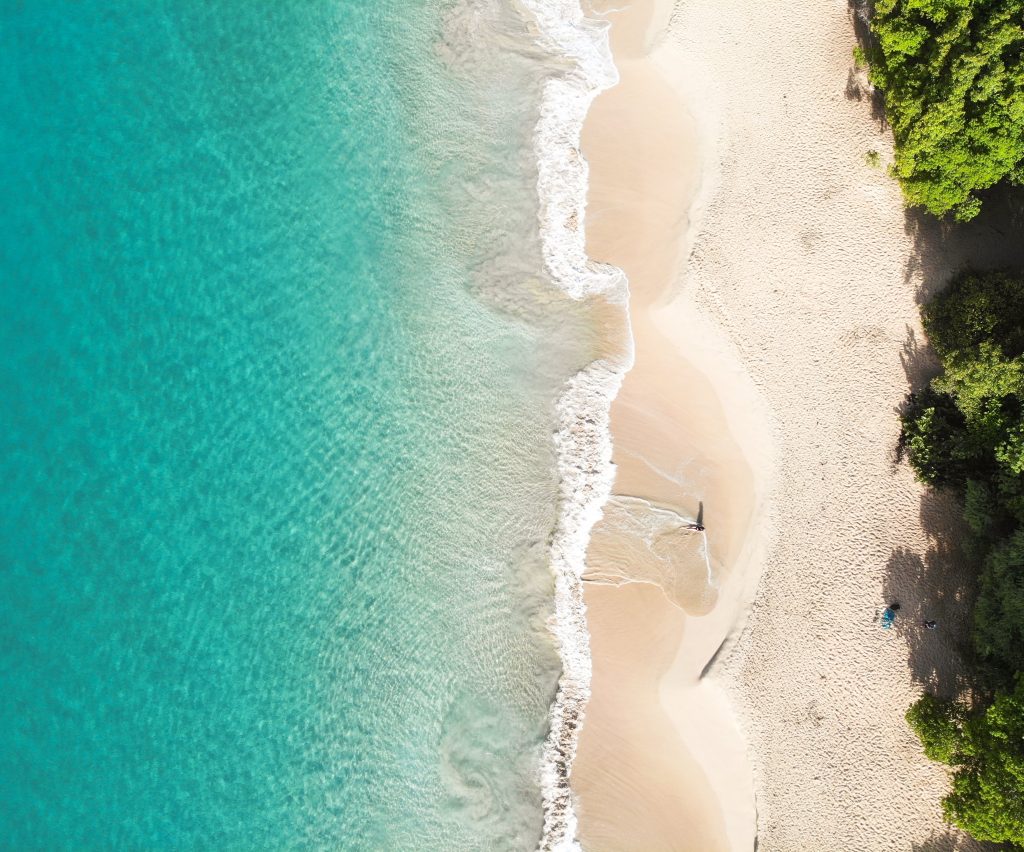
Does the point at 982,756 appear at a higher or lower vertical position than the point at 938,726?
higher

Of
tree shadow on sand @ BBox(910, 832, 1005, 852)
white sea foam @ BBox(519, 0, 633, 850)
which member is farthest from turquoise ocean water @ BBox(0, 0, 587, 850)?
tree shadow on sand @ BBox(910, 832, 1005, 852)

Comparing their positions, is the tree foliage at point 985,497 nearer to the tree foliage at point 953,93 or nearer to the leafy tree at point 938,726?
the leafy tree at point 938,726

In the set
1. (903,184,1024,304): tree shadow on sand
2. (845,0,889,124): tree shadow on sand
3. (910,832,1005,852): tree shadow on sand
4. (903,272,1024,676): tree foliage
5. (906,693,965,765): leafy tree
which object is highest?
(845,0,889,124): tree shadow on sand

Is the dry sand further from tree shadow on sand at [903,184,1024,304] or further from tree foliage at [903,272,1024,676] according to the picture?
tree foliage at [903,272,1024,676]

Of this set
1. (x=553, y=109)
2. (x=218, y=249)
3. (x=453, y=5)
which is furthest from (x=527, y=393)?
(x=453, y=5)

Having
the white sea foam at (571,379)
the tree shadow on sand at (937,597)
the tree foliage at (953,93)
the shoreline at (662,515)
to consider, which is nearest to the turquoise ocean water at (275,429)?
the white sea foam at (571,379)

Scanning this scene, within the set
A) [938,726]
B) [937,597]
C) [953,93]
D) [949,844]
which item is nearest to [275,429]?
[937,597]

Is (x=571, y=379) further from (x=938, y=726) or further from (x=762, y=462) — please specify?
(x=938, y=726)

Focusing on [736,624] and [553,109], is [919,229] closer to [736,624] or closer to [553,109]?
[553,109]
